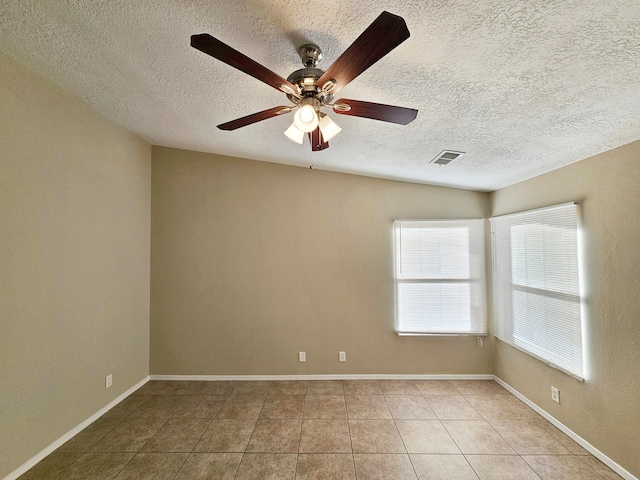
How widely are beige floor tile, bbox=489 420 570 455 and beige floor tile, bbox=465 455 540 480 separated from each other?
15 centimetres

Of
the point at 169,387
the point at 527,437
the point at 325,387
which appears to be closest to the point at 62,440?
the point at 169,387

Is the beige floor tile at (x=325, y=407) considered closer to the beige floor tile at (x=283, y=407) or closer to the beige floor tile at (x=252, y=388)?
the beige floor tile at (x=283, y=407)

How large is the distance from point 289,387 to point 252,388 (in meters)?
0.43

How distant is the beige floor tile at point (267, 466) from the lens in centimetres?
197

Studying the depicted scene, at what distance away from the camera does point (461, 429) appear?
8.18 feet

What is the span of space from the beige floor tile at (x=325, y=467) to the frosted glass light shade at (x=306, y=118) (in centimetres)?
232

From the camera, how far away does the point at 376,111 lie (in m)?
1.40

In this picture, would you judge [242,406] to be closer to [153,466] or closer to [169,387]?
[153,466]

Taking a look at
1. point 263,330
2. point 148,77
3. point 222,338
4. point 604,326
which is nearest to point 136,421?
point 222,338

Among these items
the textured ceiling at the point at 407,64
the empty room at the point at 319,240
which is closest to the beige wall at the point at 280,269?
the empty room at the point at 319,240

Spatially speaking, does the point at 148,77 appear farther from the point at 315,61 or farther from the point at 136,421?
the point at 136,421

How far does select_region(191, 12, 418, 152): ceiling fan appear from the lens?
3.22 ft

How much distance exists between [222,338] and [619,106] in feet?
13.2

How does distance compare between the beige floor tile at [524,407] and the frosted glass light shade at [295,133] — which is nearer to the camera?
the frosted glass light shade at [295,133]
